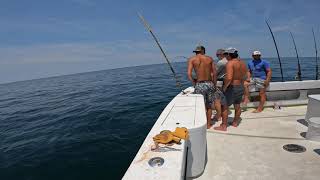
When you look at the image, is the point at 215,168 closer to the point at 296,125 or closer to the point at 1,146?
the point at 296,125

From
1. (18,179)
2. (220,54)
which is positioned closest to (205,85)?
(220,54)

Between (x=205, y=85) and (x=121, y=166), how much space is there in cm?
257

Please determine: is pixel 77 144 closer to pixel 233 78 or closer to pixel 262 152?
pixel 233 78

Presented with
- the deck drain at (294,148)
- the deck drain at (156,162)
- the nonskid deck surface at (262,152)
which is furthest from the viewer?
the deck drain at (294,148)

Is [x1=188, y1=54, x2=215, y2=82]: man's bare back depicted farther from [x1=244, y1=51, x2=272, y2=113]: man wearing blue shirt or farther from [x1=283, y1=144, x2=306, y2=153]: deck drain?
[x1=244, y1=51, x2=272, y2=113]: man wearing blue shirt

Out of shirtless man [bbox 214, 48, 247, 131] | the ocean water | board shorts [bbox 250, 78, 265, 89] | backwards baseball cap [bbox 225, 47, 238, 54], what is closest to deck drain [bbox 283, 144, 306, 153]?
shirtless man [bbox 214, 48, 247, 131]

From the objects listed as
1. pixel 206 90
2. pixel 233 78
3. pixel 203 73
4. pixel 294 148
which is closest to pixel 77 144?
pixel 206 90

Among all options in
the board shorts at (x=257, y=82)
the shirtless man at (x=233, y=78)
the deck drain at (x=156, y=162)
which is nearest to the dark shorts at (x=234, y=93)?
the shirtless man at (x=233, y=78)

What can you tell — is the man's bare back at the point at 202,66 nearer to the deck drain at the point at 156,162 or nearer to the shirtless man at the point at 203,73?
the shirtless man at the point at 203,73

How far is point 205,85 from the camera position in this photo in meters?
4.27

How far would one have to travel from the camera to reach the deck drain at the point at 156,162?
181 cm

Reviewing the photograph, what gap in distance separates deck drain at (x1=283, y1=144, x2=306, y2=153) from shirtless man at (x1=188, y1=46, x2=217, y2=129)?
1.59 m

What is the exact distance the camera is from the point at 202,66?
4.20 metres

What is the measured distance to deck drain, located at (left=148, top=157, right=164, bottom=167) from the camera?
5.95 feet
